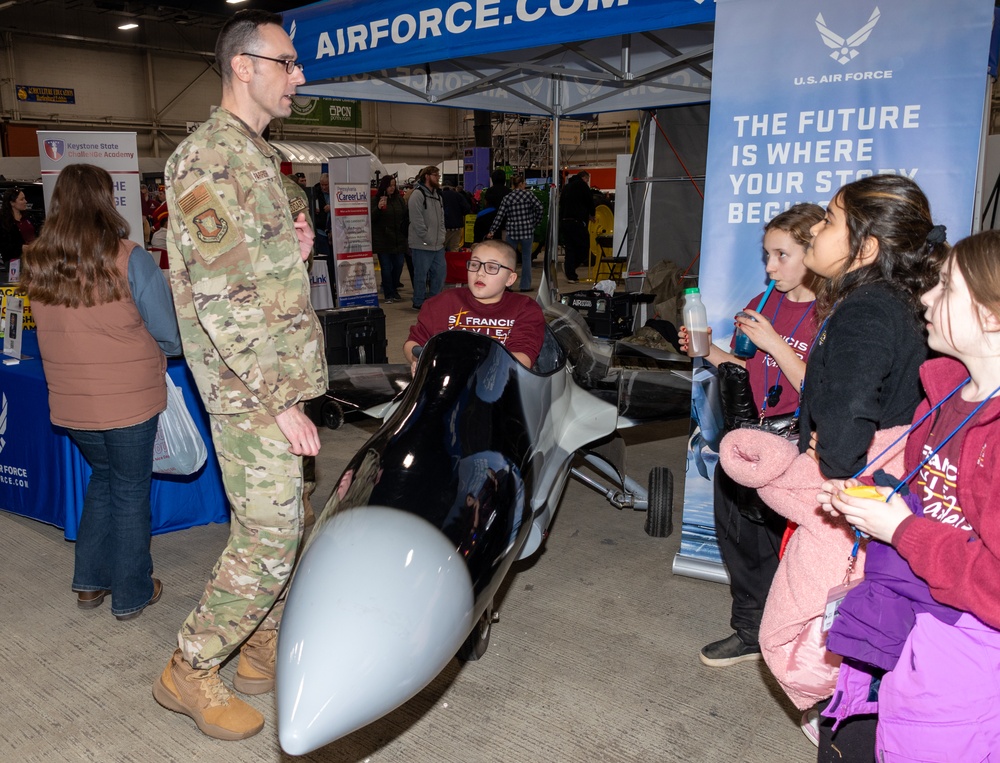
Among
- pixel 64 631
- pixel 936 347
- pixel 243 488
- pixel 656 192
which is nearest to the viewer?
pixel 936 347

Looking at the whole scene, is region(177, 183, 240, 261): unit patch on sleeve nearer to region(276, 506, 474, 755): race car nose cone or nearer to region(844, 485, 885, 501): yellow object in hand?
region(276, 506, 474, 755): race car nose cone

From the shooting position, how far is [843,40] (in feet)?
9.01

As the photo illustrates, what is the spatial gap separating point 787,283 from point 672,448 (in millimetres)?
2920

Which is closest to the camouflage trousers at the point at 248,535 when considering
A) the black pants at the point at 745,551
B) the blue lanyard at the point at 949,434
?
→ the black pants at the point at 745,551

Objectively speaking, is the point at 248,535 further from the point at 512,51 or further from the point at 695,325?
the point at 512,51

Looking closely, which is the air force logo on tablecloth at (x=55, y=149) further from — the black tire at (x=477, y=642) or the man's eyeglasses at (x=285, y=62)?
the black tire at (x=477, y=642)

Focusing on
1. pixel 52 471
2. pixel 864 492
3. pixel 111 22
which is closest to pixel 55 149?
pixel 52 471

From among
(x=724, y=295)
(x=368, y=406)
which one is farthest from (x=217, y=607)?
(x=724, y=295)

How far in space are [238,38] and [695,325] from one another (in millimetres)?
1719

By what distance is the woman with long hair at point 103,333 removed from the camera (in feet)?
8.91

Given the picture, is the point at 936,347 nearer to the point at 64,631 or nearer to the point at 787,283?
the point at 787,283

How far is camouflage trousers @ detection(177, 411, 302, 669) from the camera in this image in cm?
219

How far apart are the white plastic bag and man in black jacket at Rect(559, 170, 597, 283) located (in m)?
11.4

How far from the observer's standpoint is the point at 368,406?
12.4 feet
